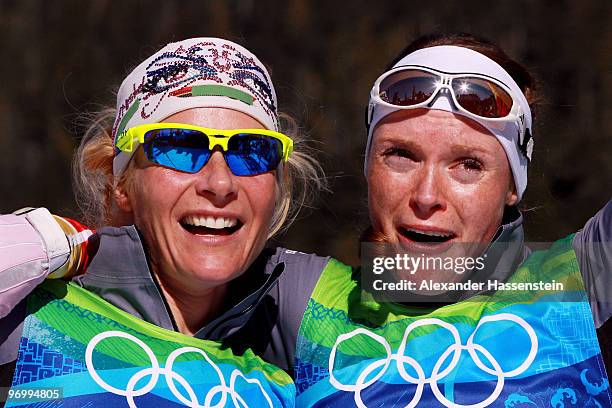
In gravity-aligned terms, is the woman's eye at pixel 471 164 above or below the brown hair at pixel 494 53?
below

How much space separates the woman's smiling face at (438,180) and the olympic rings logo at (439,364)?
25cm

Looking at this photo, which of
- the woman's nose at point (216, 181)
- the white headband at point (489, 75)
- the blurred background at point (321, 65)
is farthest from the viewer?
the blurred background at point (321, 65)

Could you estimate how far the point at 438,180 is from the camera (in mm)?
2854

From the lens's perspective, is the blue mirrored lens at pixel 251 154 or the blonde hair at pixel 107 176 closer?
the blue mirrored lens at pixel 251 154

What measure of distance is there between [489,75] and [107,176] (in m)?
1.22

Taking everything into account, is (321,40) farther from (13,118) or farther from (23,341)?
(23,341)

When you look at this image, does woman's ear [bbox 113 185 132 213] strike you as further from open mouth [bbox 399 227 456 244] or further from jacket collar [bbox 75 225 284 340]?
open mouth [bbox 399 227 456 244]

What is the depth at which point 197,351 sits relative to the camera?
9.12 feet

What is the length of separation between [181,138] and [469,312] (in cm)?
97

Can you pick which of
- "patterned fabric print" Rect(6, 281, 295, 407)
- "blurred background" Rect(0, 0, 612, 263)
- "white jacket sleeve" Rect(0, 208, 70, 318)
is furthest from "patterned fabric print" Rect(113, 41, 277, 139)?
"blurred background" Rect(0, 0, 612, 263)

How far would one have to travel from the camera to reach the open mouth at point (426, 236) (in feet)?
9.41

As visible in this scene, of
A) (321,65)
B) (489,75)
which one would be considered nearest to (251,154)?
(489,75)

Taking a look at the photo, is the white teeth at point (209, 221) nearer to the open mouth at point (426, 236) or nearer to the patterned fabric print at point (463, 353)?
the patterned fabric print at point (463, 353)

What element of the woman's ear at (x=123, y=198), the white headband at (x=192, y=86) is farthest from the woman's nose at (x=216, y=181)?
the woman's ear at (x=123, y=198)
